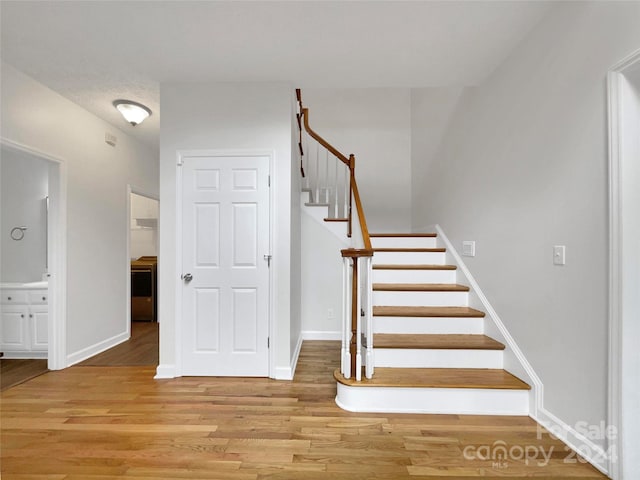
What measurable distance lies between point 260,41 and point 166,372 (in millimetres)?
2898

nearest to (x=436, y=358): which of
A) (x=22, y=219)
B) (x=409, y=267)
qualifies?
(x=409, y=267)

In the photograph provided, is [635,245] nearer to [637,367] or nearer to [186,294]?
[637,367]

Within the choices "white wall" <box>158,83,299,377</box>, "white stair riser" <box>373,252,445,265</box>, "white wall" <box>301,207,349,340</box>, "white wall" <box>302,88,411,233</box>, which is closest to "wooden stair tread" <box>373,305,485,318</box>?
"white stair riser" <box>373,252,445,265</box>

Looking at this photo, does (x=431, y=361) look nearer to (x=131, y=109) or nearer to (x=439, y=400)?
(x=439, y=400)

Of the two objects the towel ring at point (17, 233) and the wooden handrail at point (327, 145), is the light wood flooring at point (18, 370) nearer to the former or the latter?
the towel ring at point (17, 233)

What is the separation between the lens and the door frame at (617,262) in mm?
1489

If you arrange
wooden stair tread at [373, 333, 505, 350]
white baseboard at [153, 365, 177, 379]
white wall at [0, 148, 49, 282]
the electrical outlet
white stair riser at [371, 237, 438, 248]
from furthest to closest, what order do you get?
white stair riser at [371, 237, 438, 248], white wall at [0, 148, 49, 282], white baseboard at [153, 365, 177, 379], wooden stair tread at [373, 333, 505, 350], the electrical outlet

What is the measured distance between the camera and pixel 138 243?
5762 millimetres

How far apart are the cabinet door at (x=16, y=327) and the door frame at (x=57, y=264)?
532 millimetres

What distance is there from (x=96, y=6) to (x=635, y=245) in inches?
132

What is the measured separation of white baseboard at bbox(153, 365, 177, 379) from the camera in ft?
8.98

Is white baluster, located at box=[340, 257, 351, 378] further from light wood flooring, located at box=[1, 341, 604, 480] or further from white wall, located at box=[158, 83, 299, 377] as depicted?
white wall, located at box=[158, 83, 299, 377]

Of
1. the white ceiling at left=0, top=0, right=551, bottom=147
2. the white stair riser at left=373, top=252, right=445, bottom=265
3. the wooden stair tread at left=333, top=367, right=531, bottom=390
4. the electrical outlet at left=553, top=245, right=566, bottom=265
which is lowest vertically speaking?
the wooden stair tread at left=333, top=367, right=531, bottom=390

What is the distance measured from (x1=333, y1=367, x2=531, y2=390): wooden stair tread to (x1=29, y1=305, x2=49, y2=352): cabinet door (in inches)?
127
